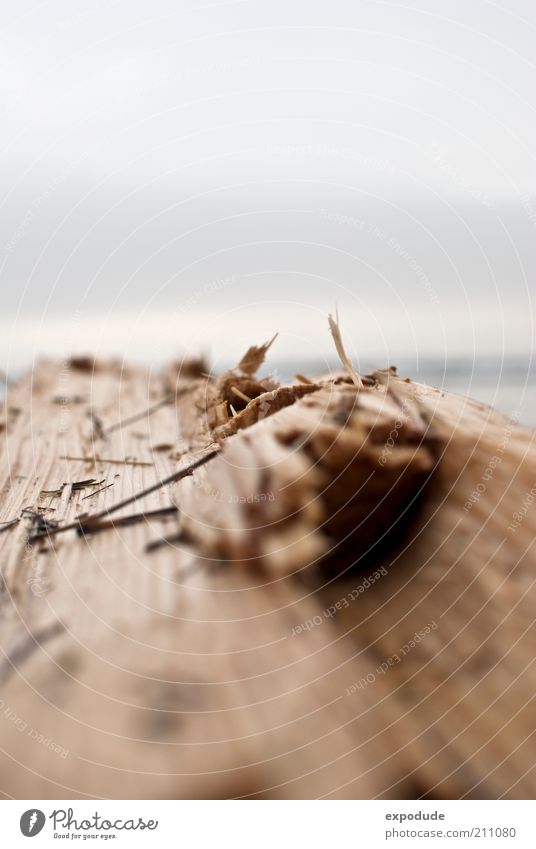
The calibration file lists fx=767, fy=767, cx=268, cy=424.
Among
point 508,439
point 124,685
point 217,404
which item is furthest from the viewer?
point 217,404

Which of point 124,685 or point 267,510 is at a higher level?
point 267,510

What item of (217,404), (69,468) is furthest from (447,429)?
(69,468)

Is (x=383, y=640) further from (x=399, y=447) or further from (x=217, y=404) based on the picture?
(x=217, y=404)

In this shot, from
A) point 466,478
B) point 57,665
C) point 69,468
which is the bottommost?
point 57,665

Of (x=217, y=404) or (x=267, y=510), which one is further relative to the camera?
(x=217, y=404)

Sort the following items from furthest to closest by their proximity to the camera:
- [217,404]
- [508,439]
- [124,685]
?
[217,404]
[508,439]
[124,685]

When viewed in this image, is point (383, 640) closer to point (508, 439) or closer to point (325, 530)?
point (325, 530)


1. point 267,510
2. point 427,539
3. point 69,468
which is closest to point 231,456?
point 267,510
